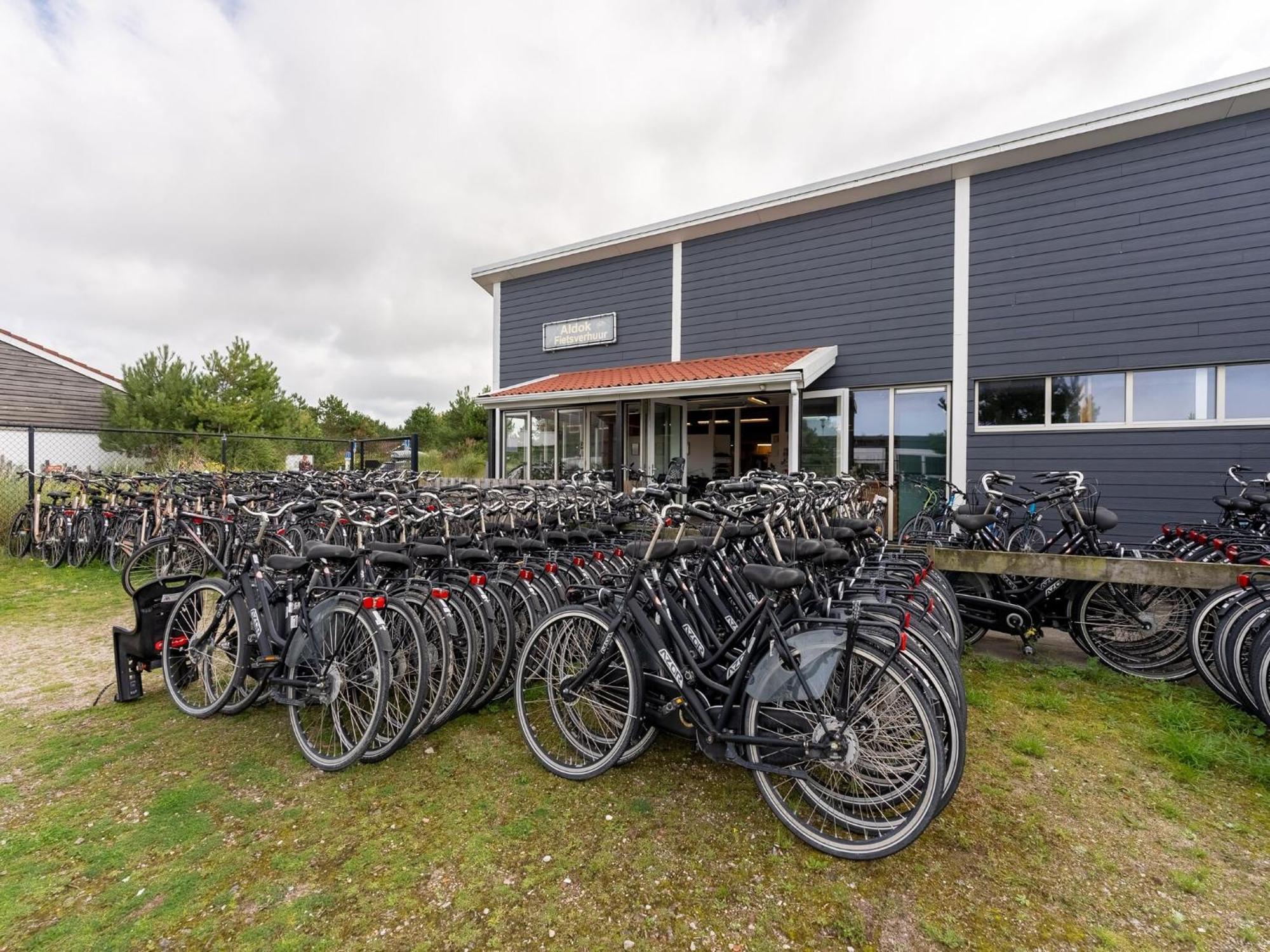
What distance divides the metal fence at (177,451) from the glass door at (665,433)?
402cm

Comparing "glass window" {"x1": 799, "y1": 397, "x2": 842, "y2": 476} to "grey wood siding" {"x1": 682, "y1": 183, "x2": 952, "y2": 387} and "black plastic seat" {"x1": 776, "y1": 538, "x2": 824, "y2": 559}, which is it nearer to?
"grey wood siding" {"x1": 682, "y1": 183, "x2": 952, "y2": 387}

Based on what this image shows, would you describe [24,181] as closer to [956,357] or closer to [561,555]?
[561,555]

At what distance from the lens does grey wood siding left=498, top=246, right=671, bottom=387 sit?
30.4ft

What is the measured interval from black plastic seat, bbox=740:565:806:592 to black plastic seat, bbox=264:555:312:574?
2.12 metres

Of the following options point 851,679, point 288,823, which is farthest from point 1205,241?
point 288,823

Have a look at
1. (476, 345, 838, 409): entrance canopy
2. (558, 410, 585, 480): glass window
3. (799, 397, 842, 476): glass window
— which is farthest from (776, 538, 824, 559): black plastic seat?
(558, 410, 585, 480): glass window

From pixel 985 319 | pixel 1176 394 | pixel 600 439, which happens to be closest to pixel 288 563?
pixel 600 439

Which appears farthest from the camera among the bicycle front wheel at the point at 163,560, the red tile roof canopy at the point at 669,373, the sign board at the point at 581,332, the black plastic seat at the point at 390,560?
the sign board at the point at 581,332

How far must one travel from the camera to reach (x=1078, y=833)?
6.40 ft

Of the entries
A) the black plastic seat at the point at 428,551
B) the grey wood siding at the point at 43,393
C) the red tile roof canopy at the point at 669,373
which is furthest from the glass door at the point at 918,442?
the grey wood siding at the point at 43,393

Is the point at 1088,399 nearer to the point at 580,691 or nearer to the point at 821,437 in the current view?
the point at 821,437

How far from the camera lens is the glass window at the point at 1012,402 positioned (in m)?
6.43

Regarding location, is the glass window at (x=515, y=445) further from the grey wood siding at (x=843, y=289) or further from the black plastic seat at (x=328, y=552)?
the black plastic seat at (x=328, y=552)

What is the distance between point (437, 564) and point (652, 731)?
1510 mm
